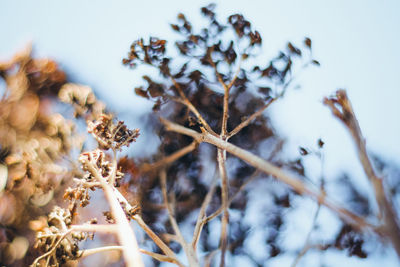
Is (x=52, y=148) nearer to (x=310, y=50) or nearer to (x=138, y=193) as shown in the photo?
(x=138, y=193)

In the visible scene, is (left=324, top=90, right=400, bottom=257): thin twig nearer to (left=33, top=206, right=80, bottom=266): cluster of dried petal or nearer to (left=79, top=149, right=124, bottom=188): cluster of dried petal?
(left=79, top=149, right=124, bottom=188): cluster of dried petal

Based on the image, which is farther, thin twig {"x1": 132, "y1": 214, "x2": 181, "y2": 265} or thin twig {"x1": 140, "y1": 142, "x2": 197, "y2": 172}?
thin twig {"x1": 140, "y1": 142, "x2": 197, "y2": 172}

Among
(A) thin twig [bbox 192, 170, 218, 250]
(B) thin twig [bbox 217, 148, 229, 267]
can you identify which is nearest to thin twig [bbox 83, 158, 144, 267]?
(B) thin twig [bbox 217, 148, 229, 267]

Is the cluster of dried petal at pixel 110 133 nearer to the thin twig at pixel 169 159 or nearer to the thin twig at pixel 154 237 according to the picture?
the thin twig at pixel 154 237

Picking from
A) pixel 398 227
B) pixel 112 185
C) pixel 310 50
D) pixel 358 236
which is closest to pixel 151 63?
pixel 112 185

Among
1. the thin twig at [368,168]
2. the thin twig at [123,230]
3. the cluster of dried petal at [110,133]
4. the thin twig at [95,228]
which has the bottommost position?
the thin twig at [95,228]

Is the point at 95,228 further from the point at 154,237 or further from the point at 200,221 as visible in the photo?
the point at 200,221

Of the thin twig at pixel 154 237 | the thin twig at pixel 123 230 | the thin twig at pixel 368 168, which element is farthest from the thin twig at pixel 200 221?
the thin twig at pixel 368 168

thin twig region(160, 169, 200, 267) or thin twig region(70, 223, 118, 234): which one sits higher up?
thin twig region(70, 223, 118, 234)
